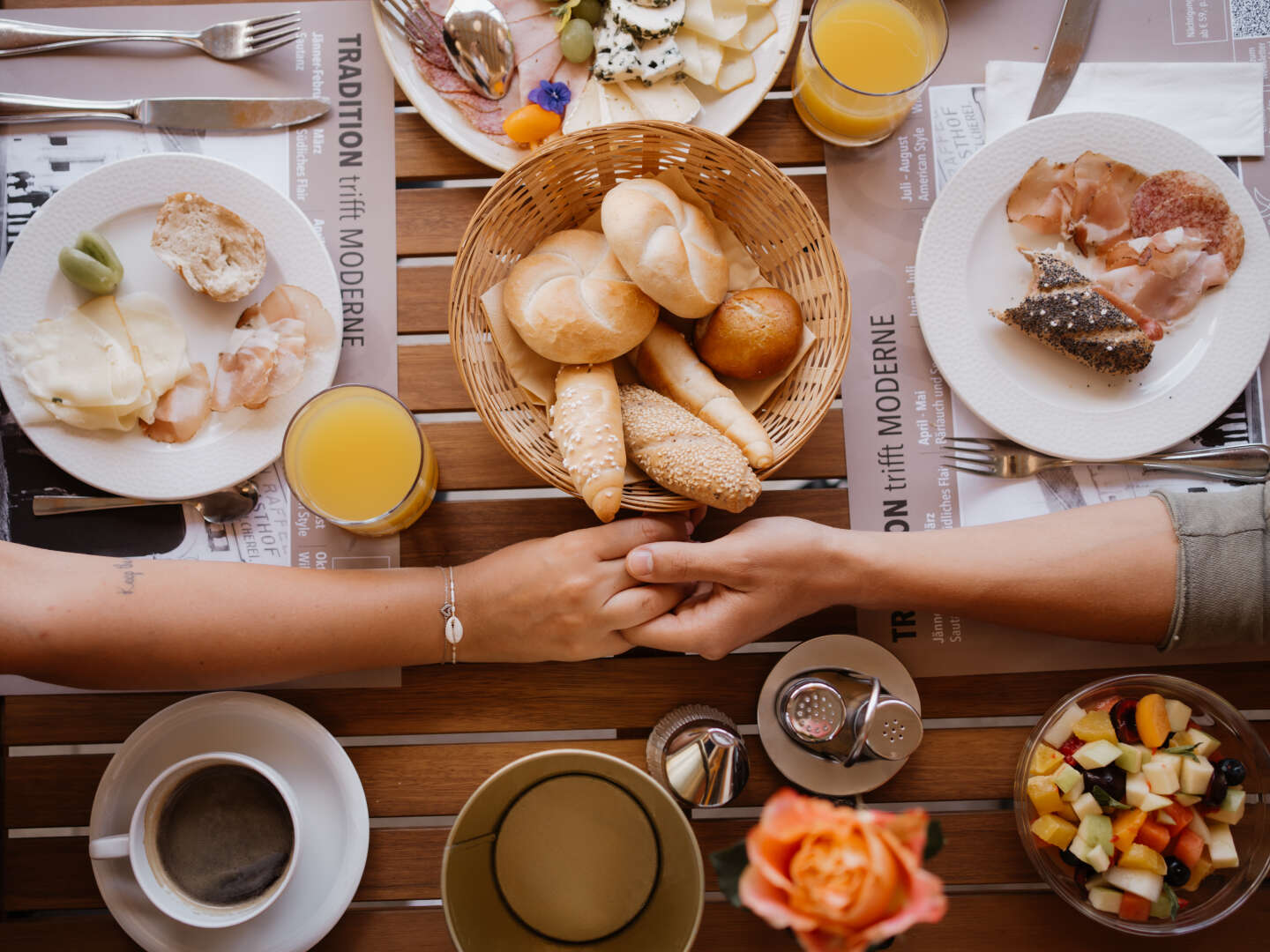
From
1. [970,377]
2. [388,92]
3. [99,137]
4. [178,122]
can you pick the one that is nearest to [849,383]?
[970,377]

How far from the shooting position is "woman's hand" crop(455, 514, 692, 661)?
109cm

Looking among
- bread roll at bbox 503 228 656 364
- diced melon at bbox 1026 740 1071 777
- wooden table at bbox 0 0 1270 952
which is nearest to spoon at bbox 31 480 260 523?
wooden table at bbox 0 0 1270 952

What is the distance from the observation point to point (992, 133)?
1.26 m

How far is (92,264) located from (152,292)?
0.27 ft

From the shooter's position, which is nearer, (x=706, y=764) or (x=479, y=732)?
(x=706, y=764)

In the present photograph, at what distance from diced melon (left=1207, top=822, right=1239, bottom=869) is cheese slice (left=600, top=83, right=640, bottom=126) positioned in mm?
1264

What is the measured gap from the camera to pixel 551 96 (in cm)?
119

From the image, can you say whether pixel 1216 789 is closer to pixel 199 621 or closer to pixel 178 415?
pixel 199 621

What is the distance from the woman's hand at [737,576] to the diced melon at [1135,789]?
0.46 meters

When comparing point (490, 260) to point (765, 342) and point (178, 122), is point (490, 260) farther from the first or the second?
point (178, 122)

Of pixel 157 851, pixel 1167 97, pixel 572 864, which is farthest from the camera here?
pixel 1167 97

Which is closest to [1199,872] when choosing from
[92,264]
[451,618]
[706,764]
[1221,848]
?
[1221,848]

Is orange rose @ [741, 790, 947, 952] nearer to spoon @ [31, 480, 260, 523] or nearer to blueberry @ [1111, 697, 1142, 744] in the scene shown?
blueberry @ [1111, 697, 1142, 744]

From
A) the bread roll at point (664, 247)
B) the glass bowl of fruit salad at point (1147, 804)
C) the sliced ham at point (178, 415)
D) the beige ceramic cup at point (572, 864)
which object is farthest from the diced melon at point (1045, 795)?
the sliced ham at point (178, 415)
